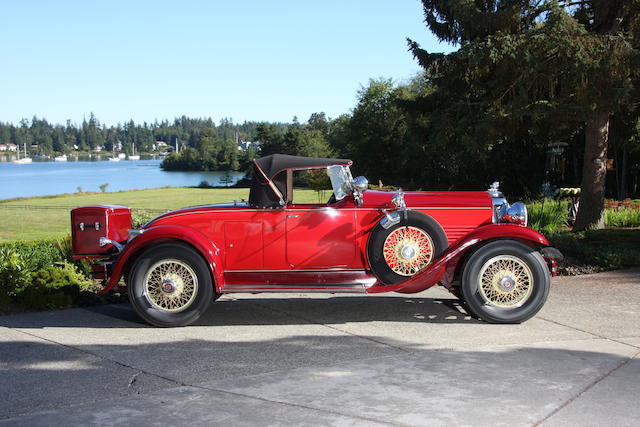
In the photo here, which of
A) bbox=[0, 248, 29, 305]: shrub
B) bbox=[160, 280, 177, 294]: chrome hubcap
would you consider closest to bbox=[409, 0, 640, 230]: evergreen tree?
bbox=[160, 280, 177, 294]: chrome hubcap

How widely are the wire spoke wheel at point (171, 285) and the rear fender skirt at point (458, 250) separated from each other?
1.81 meters

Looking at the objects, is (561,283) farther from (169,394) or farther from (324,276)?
(169,394)

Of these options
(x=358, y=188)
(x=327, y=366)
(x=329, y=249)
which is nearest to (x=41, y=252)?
(x=329, y=249)

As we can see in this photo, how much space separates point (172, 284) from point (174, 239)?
0.46 meters

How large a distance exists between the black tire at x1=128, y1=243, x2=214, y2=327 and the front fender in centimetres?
7

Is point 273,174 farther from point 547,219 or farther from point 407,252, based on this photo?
point 547,219

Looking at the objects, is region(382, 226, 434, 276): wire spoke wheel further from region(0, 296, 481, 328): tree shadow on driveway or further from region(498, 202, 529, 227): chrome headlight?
region(498, 202, 529, 227): chrome headlight

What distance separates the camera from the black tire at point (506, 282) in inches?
242

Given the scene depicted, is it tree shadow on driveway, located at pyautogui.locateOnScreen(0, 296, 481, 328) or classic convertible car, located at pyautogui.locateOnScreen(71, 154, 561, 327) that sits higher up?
classic convertible car, located at pyautogui.locateOnScreen(71, 154, 561, 327)

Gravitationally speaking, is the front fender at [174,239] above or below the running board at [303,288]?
above

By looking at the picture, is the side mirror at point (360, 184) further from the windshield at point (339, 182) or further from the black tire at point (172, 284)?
the black tire at point (172, 284)

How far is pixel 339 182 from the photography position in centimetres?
645

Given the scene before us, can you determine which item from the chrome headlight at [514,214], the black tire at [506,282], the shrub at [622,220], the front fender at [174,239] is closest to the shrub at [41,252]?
the front fender at [174,239]

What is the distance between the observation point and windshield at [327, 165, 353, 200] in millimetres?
6426
